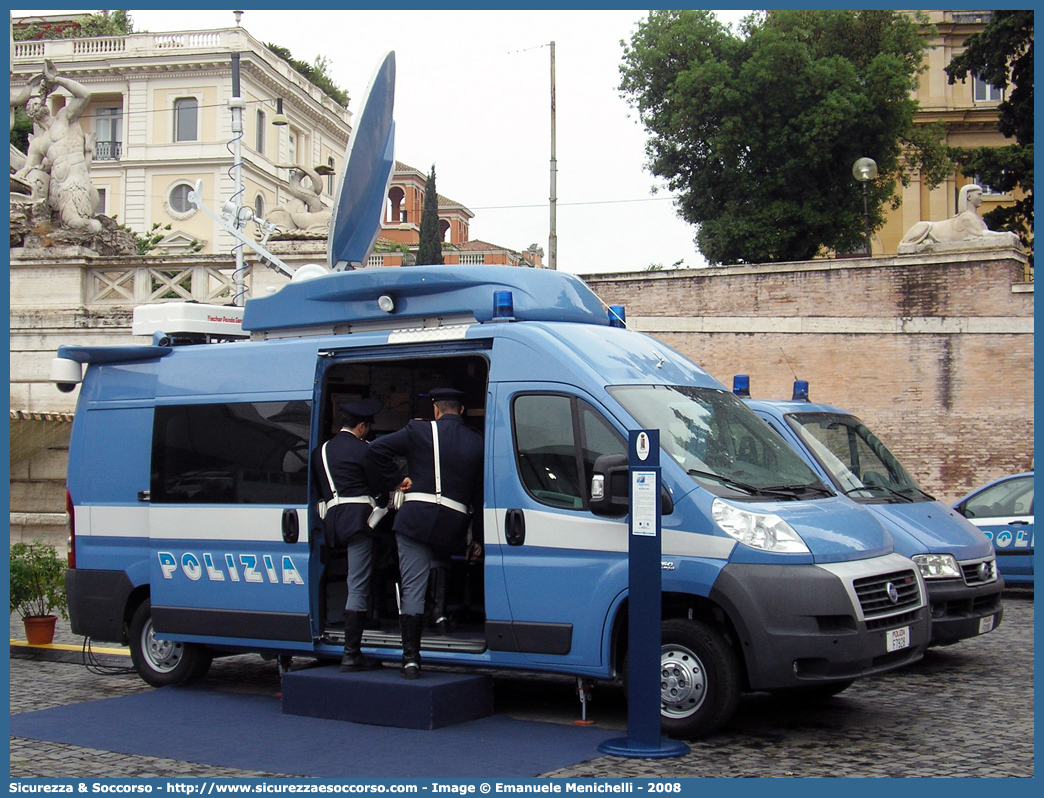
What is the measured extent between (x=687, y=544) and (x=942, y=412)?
1714 cm

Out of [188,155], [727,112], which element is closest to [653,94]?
[727,112]

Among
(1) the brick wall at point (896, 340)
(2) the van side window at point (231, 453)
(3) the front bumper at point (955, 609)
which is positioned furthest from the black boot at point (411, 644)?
(1) the brick wall at point (896, 340)

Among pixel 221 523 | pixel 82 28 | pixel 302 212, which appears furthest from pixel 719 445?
pixel 82 28

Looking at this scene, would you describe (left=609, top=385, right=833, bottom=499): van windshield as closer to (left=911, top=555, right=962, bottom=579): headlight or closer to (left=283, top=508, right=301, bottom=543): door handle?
(left=911, top=555, right=962, bottom=579): headlight

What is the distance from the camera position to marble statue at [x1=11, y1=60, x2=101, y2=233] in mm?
25203

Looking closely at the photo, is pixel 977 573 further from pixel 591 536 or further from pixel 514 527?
pixel 514 527

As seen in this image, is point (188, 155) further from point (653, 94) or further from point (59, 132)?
point (59, 132)

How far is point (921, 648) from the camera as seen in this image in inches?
286

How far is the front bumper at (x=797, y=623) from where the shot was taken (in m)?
6.66

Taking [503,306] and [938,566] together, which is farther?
[938,566]

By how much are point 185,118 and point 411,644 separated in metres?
56.3

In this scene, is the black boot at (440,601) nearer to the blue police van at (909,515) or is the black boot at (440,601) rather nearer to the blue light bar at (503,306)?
the blue light bar at (503,306)

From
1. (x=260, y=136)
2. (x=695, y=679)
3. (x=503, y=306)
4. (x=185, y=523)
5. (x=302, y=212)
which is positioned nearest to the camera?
(x=695, y=679)

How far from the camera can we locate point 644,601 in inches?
256
